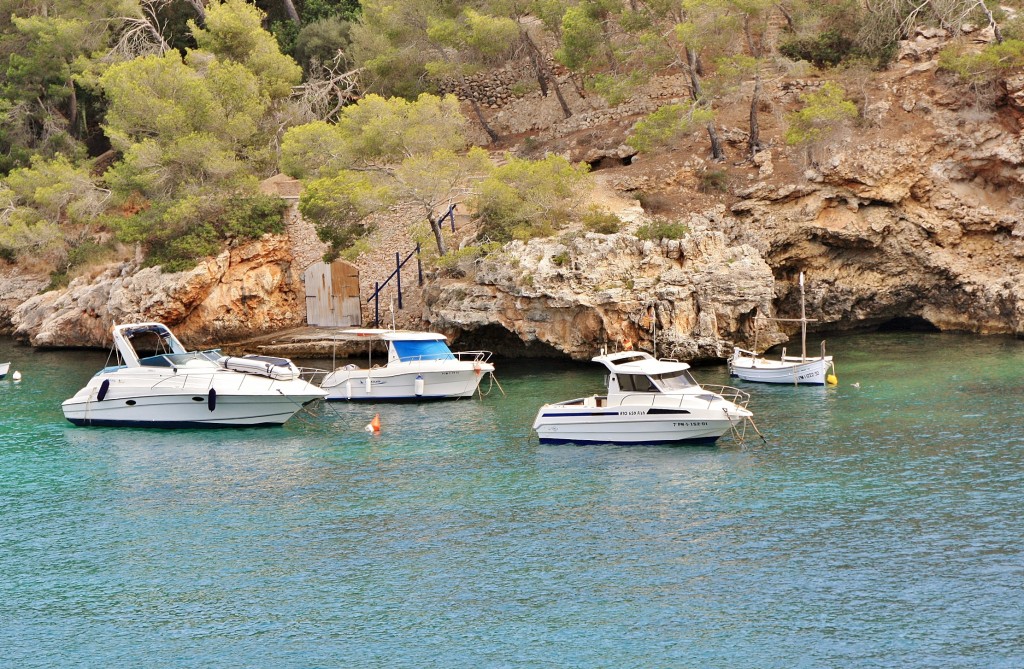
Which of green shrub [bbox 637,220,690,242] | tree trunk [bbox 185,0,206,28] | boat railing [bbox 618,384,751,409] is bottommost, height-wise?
boat railing [bbox 618,384,751,409]

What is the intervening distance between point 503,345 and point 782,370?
13366 mm

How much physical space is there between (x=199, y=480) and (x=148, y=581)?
794 centimetres

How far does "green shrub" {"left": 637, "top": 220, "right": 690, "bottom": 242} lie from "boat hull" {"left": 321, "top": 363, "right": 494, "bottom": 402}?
995cm

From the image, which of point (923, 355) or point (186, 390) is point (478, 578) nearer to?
point (186, 390)

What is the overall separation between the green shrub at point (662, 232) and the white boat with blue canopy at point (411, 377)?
9831 millimetres

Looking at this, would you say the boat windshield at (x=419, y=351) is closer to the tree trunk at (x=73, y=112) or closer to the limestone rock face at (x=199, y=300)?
the limestone rock face at (x=199, y=300)

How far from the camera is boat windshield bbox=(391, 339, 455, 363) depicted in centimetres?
4212

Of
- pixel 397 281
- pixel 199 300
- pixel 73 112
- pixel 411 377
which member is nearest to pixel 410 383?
pixel 411 377

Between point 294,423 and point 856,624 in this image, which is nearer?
point 856,624

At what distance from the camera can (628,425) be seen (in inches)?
1284

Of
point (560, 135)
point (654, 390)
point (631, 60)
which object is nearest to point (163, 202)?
point (560, 135)

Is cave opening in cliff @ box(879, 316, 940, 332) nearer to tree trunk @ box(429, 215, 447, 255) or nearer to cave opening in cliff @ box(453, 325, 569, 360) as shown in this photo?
cave opening in cliff @ box(453, 325, 569, 360)

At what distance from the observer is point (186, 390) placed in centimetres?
3688

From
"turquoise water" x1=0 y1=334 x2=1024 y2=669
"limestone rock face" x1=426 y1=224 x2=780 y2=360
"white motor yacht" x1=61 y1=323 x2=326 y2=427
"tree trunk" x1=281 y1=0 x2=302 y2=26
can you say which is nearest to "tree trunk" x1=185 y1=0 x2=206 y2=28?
"tree trunk" x1=281 y1=0 x2=302 y2=26
